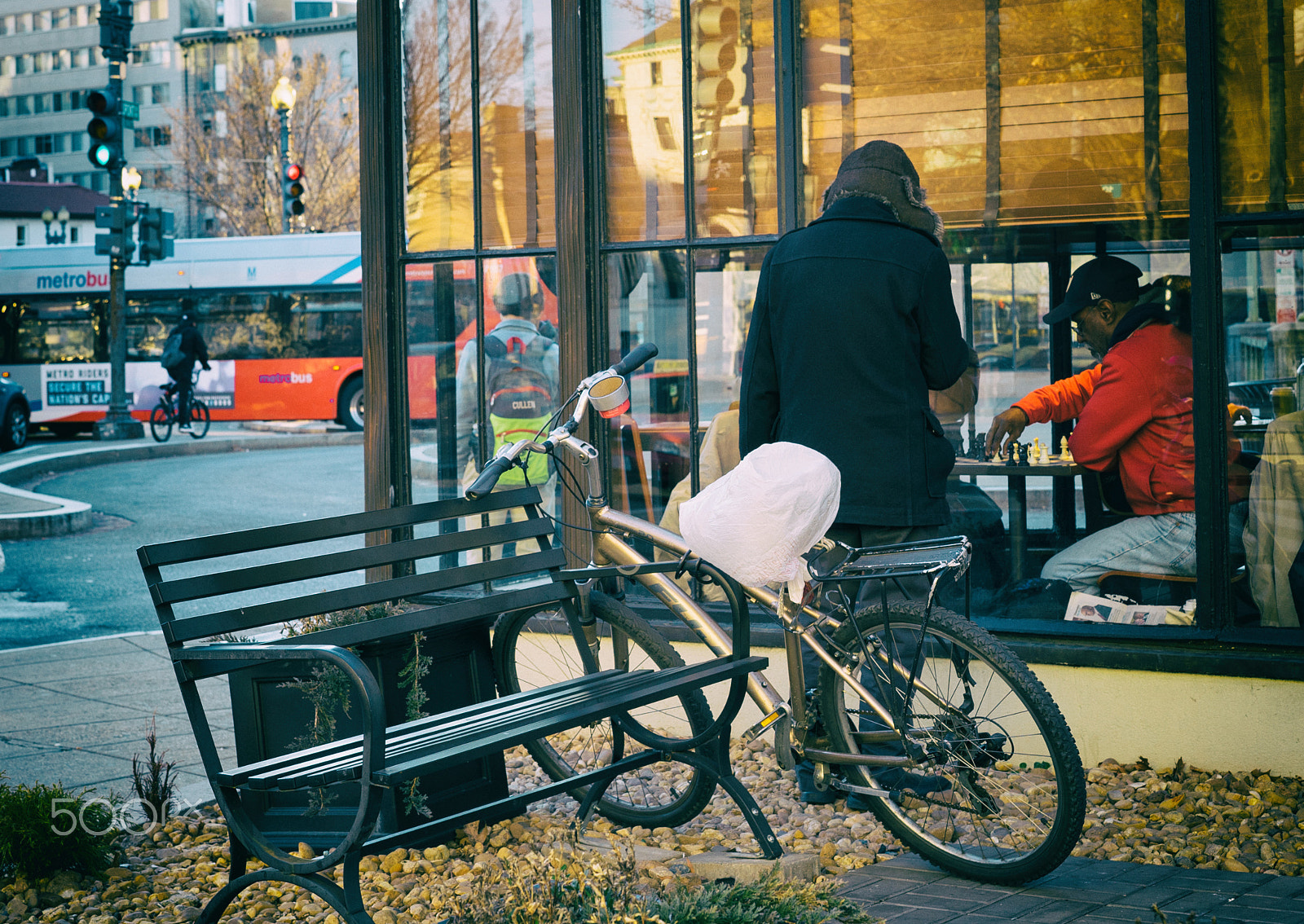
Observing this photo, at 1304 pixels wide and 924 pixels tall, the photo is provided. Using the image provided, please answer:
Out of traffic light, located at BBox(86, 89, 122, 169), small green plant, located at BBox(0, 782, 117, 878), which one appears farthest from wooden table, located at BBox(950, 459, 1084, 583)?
traffic light, located at BBox(86, 89, 122, 169)

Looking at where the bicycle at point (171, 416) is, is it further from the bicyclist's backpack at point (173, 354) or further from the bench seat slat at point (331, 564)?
the bench seat slat at point (331, 564)

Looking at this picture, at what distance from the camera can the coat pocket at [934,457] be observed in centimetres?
387

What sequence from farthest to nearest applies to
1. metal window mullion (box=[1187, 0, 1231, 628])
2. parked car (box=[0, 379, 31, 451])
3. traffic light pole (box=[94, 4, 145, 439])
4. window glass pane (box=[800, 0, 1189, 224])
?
traffic light pole (box=[94, 4, 145, 439]), parked car (box=[0, 379, 31, 451]), window glass pane (box=[800, 0, 1189, 224]), metal window mullion (box=[1187, 0, 1231, 628])

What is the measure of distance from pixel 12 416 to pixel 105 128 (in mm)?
7350

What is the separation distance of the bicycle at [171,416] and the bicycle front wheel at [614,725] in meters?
18.6

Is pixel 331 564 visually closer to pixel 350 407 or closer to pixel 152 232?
pixel 152 232

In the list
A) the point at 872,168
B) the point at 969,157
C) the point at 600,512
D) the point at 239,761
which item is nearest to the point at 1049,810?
the point at 600,512

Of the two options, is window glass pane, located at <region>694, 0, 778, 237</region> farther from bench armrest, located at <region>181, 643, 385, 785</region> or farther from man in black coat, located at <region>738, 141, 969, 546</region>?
bench armrest, located at <region>181, 643, 385, 785</region>

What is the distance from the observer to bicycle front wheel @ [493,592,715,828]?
3.90 metres

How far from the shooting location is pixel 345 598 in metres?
3.36

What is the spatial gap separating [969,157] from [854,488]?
205cm

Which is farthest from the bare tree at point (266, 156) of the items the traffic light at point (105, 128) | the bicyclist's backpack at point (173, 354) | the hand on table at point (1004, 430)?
the hand on table at point (1004, 430)

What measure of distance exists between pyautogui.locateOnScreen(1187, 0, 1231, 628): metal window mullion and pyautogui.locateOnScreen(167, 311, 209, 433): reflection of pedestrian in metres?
20.1

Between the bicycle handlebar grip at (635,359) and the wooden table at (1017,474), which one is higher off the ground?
the bicycle handlebar grip at (635,359)
